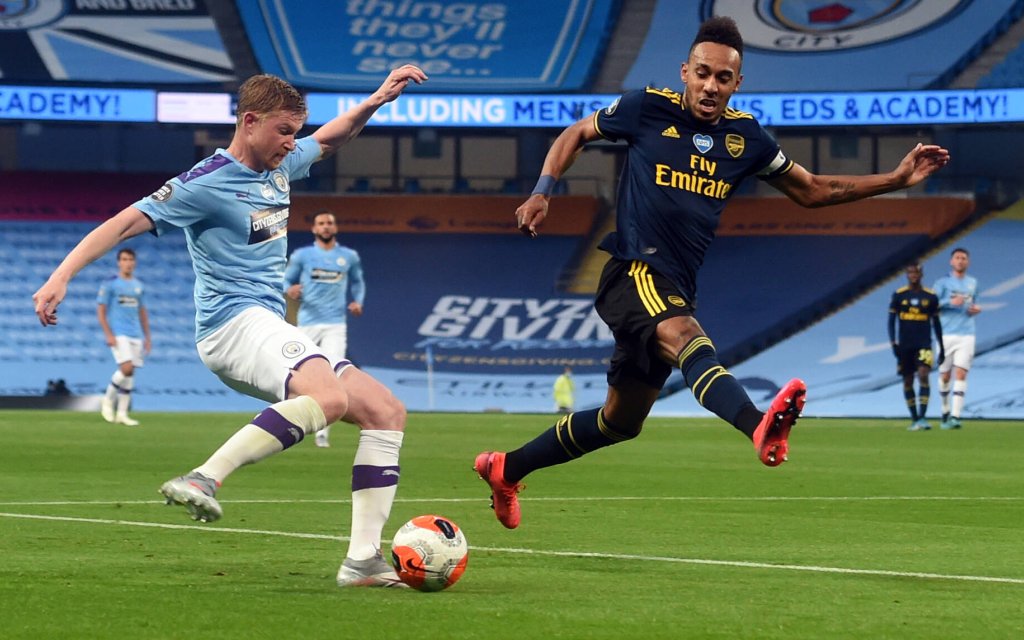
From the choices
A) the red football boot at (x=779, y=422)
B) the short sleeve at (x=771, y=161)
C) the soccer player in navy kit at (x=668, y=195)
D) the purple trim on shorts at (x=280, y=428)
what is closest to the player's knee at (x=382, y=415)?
the purple trim on shorts at (x=280, y=428)

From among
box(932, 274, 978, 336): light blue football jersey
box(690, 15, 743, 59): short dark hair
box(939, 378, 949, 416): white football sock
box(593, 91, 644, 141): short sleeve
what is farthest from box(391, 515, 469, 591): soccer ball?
box(939, 378, 949, 416): white football sock

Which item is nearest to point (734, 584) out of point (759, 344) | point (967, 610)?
point (967, 610)

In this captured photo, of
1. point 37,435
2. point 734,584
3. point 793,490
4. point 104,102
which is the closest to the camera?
point 734,584

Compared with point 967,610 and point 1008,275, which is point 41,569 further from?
point 1008,275

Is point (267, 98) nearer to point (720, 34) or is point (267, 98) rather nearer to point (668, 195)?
point (668, 195)

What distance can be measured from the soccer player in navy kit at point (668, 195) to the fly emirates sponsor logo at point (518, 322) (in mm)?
27094

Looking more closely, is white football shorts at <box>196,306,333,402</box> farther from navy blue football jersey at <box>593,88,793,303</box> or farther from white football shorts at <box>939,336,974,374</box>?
white football shorts at <box>939,336,974,374</box>

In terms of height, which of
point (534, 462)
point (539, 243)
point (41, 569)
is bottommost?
point (41, 569)

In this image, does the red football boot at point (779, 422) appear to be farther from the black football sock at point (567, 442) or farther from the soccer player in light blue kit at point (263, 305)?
the black football sock at point (567, 442)

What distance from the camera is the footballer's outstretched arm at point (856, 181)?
742cm

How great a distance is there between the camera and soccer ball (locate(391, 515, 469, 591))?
5.80 meters

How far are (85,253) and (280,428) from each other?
97 cm

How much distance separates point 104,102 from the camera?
33625mm

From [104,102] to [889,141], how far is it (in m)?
18.3
